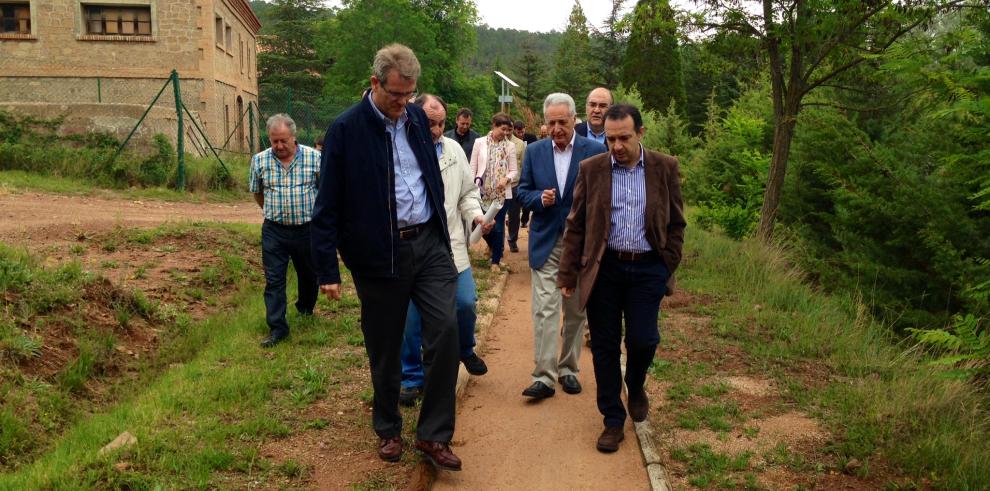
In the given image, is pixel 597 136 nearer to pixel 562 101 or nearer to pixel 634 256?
pixel 562 101

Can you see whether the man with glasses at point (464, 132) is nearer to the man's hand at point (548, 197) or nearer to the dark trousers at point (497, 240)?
the dark trousers at point (497, 240)

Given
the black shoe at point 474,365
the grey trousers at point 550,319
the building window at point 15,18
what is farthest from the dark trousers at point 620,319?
the building window at point 15,18

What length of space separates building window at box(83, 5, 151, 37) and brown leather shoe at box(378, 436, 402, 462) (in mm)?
24429

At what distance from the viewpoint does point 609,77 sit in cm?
6169

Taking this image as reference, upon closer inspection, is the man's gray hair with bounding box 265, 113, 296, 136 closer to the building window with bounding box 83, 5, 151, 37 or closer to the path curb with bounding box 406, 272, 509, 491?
the path curb with bounding box 406, 272, 509, 491

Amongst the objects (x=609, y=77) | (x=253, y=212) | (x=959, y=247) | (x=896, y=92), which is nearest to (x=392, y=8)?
(x=609, y=77)

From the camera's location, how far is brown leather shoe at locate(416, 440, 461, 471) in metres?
4.70

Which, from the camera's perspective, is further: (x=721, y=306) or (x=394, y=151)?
(x=721, y=306)

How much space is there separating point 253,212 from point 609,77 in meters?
48.8

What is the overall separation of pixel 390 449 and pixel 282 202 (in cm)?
316

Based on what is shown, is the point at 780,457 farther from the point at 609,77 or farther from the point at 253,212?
the point at 609,77

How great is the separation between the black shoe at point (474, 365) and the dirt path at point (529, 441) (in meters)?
0.08

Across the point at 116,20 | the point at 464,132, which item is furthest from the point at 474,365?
the point at 116,20

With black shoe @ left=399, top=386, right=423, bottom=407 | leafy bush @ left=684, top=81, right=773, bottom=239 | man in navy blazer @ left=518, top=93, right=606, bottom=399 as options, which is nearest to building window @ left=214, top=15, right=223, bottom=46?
leafy bush @ left=684, top=81, right=773, bottom=239
